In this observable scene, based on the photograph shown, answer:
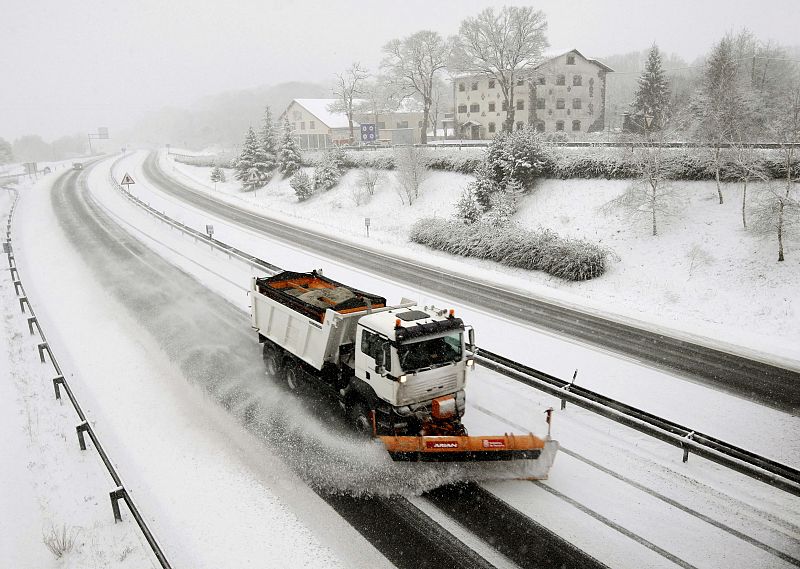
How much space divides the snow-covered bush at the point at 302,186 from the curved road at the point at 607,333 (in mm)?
15011

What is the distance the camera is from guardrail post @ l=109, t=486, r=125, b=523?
895cm

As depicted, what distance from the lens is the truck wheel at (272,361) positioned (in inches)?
576

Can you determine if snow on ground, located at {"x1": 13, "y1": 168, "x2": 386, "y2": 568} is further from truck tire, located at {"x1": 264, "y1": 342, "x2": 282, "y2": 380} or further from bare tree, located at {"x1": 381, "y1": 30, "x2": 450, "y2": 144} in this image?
bare tree, located at {"x1": 381, "y1": 30, "x2": 450, "y2": 144}

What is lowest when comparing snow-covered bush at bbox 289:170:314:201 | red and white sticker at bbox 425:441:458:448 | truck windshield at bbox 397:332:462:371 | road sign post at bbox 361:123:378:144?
red and white sticker at bbox 425:441:458:448

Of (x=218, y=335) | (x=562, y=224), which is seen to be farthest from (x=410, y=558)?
(x=562, y=224)

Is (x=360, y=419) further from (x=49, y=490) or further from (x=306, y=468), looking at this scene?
(x=49, y=490)

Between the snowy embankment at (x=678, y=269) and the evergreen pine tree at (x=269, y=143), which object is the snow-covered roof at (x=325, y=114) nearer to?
the evergreen pine tree at (x=269, y=143)

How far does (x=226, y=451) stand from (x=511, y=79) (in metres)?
51.0

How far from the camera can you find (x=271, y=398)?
13.7m

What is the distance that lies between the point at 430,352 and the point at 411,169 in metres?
30.7

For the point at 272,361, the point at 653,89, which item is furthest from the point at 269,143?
the point at 272,361

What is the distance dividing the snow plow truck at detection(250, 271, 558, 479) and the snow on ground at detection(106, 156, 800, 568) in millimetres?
1049

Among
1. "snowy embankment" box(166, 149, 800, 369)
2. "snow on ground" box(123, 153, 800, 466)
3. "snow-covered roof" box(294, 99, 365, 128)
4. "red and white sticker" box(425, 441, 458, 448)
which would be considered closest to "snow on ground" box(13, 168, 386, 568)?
"red and white sticker" box(425, 441, 458, 448)

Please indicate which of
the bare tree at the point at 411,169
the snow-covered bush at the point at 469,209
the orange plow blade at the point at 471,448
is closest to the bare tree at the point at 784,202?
the snow-covered bush at the point at 469,209
